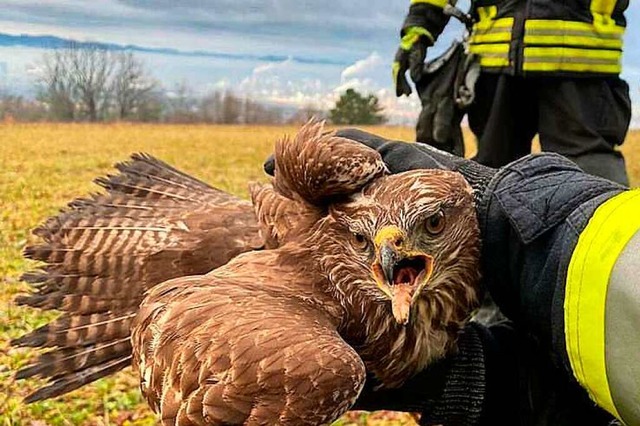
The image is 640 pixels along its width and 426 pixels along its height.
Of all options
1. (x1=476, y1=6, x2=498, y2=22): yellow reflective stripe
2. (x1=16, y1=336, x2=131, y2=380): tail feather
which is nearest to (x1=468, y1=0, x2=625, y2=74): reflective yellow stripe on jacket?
(x1=476, y1=6, x2=498, y2=22): yellow reflective stripe

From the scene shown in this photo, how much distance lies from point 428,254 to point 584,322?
562 mm

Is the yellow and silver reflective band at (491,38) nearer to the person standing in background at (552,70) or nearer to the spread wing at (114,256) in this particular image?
the person standing in background at (552,70)

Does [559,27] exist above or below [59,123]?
above

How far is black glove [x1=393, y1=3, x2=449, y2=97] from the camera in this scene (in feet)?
14.0

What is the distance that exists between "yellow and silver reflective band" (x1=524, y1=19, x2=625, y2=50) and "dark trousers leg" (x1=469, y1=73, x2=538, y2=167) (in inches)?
8.9

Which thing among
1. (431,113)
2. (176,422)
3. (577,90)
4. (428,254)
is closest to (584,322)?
(428,254)

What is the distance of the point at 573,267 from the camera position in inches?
64.8

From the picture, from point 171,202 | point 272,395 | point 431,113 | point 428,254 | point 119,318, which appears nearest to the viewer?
point 272,395

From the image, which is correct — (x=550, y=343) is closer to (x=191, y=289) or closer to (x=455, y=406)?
(x=455, y=406)

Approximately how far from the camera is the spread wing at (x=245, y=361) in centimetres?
174

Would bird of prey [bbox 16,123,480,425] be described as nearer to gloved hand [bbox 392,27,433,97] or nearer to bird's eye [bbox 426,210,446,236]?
bird's eye [bbox 426,210,446,236]

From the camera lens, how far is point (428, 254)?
212 cm

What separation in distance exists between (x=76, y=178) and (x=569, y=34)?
26.7ft

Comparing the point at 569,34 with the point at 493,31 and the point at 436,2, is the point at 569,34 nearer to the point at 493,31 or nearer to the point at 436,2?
the point at 493,31
